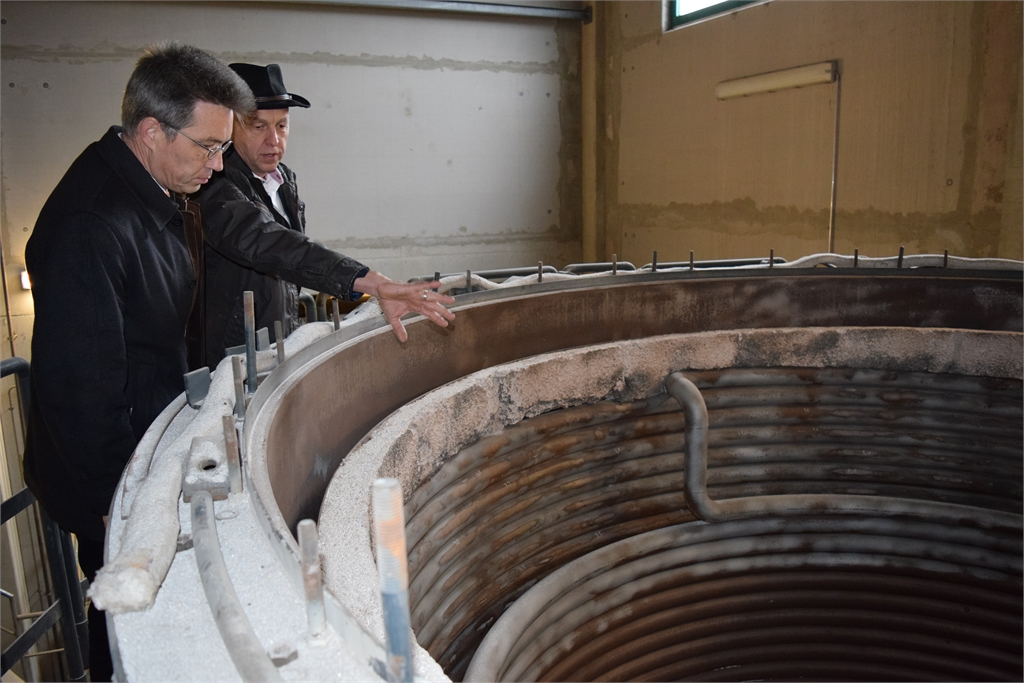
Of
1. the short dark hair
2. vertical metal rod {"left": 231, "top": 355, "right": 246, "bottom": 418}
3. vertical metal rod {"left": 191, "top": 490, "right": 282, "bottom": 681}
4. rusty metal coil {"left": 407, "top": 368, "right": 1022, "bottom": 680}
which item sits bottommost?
rusty metal coil {"left": 407, "top": 368, "right": 1022, "bottom": 680}

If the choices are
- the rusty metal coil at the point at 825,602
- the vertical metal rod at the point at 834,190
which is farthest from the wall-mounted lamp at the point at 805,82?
the rusty metal coil at the point at 825,602

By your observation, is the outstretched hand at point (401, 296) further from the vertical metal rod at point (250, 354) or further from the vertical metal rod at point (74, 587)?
the vertical metal rod at point (74, 587)

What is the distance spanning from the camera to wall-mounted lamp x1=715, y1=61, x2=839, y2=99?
5.14 m

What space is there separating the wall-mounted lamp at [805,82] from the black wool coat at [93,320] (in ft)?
16.1

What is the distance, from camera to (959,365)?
2787mm

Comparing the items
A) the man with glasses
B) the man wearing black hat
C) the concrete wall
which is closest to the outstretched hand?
the man wearing black hat

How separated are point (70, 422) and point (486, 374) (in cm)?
123

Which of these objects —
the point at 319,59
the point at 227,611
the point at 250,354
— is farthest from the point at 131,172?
the point at 319,59

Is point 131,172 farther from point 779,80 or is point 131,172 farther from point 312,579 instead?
point 779,80

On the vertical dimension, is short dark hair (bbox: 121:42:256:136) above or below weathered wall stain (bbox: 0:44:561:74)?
below

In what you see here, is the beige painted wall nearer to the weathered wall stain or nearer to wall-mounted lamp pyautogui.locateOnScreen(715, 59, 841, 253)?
wall-mounted lamp pyautogui.locateOnScreen(715, 59, 841, 253)

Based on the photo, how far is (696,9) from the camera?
20.8 ft

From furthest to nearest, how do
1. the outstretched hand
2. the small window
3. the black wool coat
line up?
the small window → the outstretched hand → the black wool coat

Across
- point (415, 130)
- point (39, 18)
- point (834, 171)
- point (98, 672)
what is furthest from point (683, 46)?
point (98, 672)
